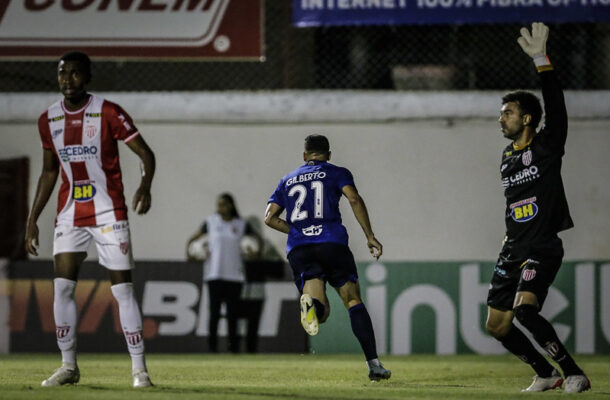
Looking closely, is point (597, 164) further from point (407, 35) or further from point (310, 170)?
point (310, 170)

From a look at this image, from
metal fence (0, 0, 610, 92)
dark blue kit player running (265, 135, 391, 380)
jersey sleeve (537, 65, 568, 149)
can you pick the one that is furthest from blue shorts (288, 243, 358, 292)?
metal fence (0, 0, 610, 92)

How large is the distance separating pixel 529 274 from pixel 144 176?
2594 millimetres

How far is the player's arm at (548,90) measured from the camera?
24.2 feet

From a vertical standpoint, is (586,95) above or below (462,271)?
above

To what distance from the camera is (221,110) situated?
15578 mm

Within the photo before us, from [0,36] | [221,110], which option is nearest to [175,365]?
[221,110]

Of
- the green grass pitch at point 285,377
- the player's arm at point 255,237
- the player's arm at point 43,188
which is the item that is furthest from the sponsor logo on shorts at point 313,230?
the player's arm at point 255,237

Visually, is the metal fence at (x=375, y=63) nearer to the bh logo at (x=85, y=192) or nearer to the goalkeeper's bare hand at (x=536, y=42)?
the goalkeeper's bare hand at (x=536, y=42)

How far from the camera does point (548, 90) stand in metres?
7.35

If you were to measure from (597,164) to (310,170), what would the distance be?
785cm

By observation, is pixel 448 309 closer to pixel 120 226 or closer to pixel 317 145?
pixel 317 145

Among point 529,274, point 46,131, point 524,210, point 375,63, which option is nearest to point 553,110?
point 524,210

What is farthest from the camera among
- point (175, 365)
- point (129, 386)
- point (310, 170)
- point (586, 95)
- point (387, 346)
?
point (586, 95)

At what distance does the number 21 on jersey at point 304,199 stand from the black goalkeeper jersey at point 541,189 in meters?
1.52
